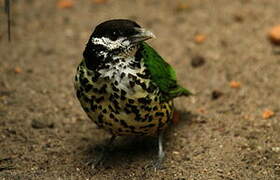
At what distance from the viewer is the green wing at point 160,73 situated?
182 inches

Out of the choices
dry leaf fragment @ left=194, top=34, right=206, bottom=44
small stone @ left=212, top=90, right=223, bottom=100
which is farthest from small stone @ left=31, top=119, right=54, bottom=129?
dry leaf fragment @ left=194, top=34, right=206, bottom=44

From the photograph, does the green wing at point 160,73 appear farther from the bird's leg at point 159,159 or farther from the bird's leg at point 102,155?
the bird's leg at point 102,155

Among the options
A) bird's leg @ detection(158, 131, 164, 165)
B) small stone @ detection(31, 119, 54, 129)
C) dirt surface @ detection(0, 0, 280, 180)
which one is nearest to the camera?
dirt surface @ detection(0, 0, 280, 180)

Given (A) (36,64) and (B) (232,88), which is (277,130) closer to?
(B) (232,88)

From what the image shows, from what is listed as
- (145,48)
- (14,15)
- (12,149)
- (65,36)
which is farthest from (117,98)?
(14,15)

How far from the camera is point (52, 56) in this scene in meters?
7.06

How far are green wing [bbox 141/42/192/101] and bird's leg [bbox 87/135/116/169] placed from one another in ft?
2.53

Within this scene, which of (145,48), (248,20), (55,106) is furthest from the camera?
(248,20)

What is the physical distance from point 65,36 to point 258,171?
12.6ft

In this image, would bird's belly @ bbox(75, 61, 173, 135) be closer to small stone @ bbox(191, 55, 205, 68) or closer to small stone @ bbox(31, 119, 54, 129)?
small stone @ bbox(31, 119, 54, 129)

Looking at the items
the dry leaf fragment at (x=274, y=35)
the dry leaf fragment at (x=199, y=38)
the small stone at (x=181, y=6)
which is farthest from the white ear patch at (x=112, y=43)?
the small stone at (x=181, y=6)

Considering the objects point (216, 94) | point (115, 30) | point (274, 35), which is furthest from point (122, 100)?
point (274, 35)

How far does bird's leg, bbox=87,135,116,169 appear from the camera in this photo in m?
5.07

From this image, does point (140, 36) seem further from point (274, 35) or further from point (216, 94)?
point (274, 35)
